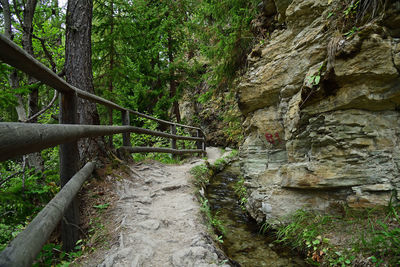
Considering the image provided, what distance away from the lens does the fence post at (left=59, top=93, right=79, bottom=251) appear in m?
2.25

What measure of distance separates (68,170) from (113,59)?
7.29 meters

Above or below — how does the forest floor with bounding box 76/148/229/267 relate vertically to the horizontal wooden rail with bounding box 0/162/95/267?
below

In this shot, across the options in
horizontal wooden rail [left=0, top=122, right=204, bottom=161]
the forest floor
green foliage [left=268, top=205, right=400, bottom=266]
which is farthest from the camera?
green foliage [left=268, top=205, right=400, bottom=266]

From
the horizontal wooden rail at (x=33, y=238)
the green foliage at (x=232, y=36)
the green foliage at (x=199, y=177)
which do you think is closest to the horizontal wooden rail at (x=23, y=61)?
the horizontal wooden rail at (x=33, y=238)

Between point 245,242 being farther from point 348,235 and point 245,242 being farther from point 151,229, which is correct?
point 151,229

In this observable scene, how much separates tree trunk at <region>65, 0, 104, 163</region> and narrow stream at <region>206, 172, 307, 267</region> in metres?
2.90

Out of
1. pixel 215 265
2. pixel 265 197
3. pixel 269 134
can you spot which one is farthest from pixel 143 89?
pixel 215 265

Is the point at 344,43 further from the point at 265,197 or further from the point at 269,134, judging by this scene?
the point at 265,197

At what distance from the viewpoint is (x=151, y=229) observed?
264cm

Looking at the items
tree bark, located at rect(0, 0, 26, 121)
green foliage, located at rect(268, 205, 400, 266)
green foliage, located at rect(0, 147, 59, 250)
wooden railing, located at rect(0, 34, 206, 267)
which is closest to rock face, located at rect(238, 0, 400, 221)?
green foliage, located at rect(268, 205, 400, 266)

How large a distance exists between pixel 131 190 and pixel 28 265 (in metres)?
2.88

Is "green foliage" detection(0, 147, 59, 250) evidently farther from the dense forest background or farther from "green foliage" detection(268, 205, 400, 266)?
"green foliage" detection(268, 205, 400, 266)

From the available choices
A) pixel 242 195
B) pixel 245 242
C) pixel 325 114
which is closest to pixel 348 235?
pixel 245 242

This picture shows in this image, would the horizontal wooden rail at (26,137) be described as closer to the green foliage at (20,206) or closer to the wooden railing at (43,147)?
the wooden railing at (43,147)
